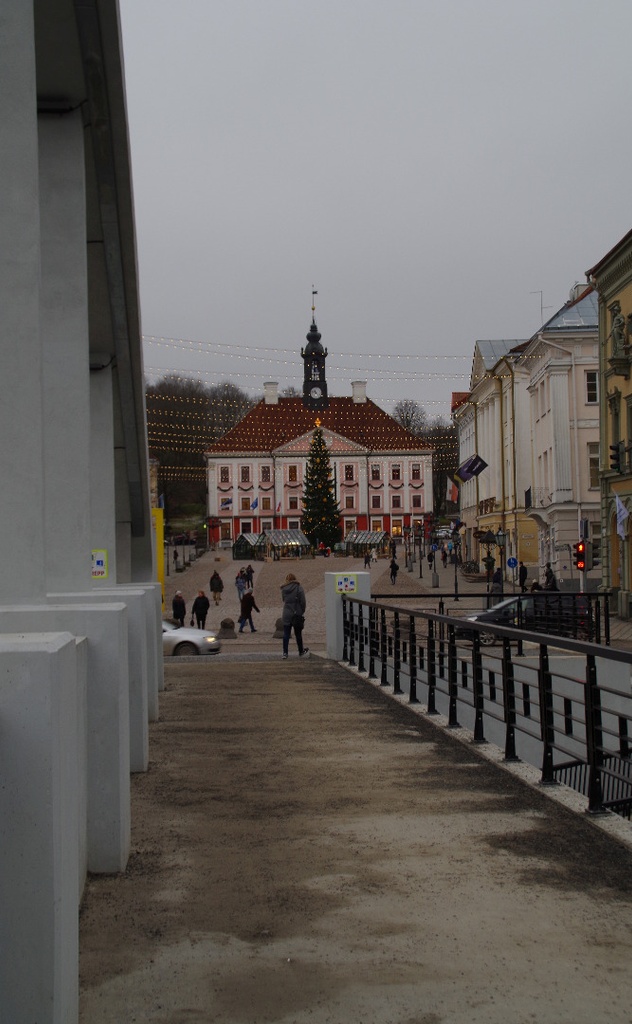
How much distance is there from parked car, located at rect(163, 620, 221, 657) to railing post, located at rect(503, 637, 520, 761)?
18960 millimetres

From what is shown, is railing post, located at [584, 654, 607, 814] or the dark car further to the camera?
the dark car

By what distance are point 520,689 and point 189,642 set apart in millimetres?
11394

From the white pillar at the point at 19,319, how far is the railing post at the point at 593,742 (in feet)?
10.5

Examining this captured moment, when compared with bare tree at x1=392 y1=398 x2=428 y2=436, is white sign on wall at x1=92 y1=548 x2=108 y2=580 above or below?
below

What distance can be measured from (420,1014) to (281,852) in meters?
2.32

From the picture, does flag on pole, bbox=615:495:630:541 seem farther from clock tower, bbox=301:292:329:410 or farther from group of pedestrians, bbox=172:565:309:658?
clock tower, bbox=301:292:329:410

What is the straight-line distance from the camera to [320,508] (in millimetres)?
105812

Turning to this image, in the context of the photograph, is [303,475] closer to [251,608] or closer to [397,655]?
[251,608]

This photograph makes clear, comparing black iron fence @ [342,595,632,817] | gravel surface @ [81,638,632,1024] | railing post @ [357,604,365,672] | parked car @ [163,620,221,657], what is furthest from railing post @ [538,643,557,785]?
parked car @ [163,620,221,657]

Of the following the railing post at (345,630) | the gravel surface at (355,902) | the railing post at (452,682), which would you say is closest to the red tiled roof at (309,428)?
the railing post at (345,630)

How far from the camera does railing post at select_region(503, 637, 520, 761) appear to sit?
905 cm

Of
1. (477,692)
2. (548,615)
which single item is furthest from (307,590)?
(477,692)

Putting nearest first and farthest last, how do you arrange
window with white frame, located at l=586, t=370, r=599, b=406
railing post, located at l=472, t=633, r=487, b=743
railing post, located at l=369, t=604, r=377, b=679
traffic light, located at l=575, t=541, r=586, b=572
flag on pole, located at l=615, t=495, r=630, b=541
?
railing post, located at l=472, t=633, r=487, b=743, railing post, located at l=369, t=604, r=377, b=679, traffic light, located at l=575, t=541, r=586, b=572, flag on pole, located at l=615, t=495, r=630, b=541, window with white frame, located at l=586, t=370, r=599, b=406

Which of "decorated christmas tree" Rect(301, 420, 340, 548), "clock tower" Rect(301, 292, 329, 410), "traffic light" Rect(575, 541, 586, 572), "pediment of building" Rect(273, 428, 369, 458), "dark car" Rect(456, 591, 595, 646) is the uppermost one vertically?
"clock tower" Rect(301, 292, 329, 410)
